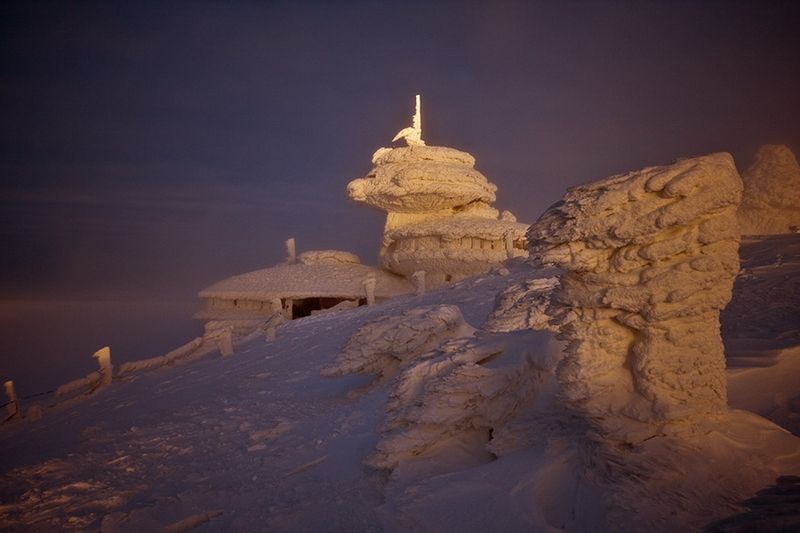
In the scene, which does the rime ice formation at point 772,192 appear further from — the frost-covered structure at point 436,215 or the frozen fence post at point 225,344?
the frozen fence post at point 225,344

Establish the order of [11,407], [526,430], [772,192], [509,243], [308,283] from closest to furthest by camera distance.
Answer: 1. [526,430]
2. [11,407]
3. [772,192]
4. [509,243]
5. [308,283]

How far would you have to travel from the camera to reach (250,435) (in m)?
6.00

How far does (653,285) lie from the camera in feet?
10.4

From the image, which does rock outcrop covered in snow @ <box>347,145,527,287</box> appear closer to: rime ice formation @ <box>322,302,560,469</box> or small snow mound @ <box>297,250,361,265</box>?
small snow mound @ <box>297,250,361,265</box>

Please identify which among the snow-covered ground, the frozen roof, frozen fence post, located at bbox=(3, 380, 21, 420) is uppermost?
the frozen roof

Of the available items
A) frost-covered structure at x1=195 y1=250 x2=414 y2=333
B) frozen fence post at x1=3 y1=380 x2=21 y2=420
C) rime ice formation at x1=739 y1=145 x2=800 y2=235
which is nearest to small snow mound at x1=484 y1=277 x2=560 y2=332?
frozen fence post at x1=3 y1=380 x2=21 y2=420

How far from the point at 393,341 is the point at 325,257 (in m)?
14.1

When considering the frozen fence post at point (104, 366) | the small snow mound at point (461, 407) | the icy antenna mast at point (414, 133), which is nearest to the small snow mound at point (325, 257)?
the icy antenna mast at point (414, 133)

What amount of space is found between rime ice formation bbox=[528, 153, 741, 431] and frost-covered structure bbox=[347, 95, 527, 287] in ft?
43.9

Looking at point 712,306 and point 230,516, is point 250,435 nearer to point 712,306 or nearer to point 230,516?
point 230,516

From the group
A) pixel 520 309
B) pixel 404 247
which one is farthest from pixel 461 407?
pixel 404 247

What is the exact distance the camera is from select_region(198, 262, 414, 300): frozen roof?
17891 millimetres

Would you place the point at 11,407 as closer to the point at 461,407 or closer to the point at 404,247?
the point at 461,407

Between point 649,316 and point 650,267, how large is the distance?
0.35 m
